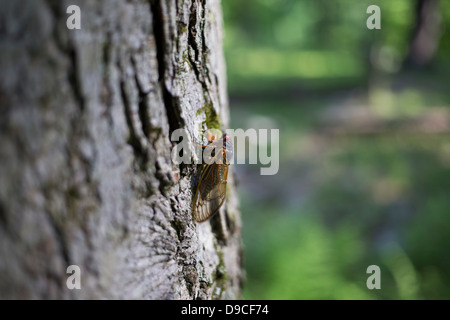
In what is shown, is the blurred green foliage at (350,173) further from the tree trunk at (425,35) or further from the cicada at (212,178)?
the cicada at (212,178)

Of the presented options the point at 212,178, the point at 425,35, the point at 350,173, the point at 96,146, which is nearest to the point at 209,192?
the point at 212,178

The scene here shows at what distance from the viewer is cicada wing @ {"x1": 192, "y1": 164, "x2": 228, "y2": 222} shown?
0.84 metres

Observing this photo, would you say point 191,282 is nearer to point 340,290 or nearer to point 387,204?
point 340,290

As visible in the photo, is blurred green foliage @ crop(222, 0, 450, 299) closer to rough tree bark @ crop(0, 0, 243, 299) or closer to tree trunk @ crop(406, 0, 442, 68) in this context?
tree trunk @ crop(406, 0, 442, 68)

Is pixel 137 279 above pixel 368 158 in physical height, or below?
below

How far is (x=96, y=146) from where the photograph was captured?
1.81 feet

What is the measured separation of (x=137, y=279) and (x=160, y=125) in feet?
0.90

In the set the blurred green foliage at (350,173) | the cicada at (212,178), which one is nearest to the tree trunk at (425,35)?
the blurred green foliage at (350,173)

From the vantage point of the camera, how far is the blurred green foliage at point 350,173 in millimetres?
2873

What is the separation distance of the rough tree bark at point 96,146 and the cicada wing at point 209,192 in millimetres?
55

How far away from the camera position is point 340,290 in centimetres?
263

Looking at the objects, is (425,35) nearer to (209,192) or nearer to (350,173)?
(350,173)

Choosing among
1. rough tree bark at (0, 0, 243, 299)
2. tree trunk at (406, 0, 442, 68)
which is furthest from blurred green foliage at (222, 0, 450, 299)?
rough tree bark at (0, 0, 243, 299)
